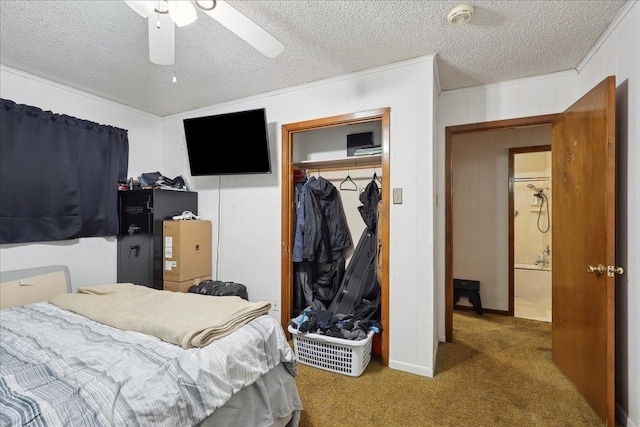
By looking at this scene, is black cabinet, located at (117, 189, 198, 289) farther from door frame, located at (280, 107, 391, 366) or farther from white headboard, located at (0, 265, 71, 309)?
door frame, located at (280, 107, 391, 366)

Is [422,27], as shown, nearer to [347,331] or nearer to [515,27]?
[515,27]

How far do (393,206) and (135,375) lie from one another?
5.96ft

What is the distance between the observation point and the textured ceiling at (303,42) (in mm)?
1675

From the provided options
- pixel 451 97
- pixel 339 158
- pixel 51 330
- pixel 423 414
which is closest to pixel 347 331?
pixel 423 414

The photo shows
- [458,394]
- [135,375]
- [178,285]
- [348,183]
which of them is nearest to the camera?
[135,375]

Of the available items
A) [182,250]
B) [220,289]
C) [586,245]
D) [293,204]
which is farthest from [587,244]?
[182,250]

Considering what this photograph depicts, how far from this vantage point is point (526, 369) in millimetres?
2268

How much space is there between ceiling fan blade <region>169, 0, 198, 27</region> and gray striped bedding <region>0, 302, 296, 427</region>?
1.34 meters

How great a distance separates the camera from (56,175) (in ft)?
8.27

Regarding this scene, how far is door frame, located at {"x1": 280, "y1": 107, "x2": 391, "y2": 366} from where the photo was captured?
90.2 inches

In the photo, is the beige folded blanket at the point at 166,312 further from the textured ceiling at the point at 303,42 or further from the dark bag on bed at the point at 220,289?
the textured ceiling at the point at 303,42

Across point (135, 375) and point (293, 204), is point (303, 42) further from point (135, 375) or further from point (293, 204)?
point (135, 375)

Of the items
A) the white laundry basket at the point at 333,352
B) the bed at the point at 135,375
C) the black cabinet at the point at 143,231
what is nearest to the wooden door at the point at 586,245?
the white laundry basket at the point at 333,352

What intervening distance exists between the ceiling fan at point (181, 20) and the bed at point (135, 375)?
1322mm
